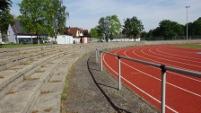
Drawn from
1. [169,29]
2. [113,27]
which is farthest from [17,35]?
[169,29]

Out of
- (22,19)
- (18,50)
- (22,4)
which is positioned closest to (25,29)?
(22,19)

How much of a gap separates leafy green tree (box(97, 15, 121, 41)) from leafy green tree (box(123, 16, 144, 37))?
12.2m

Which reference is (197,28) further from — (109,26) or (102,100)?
(102,100)

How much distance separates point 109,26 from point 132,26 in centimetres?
1373

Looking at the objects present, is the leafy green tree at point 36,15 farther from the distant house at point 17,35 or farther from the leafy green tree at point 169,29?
the leafy green tree at point 169,29

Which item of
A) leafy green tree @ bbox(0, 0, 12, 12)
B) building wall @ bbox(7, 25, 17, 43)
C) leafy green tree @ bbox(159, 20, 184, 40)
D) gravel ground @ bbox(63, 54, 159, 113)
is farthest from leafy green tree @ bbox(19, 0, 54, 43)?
leafy green tree @ bbox(159, 20, 184, 40)

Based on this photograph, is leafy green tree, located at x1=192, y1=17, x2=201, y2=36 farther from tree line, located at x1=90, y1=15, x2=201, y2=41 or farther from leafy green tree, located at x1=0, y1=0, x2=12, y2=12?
leafy green tree, located at x1=0, y1=0, x2=12, y2=12

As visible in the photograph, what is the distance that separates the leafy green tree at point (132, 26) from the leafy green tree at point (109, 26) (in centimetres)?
1219

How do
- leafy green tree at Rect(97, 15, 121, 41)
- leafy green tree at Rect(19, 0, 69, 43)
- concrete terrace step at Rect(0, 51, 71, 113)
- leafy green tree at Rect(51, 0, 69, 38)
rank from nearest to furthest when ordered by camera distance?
concrete terrace step at Rect(0, 51, 71, 113), leafy green tree at Rect(19, 0, 69, 43), leafy green tree at Rect(51, 0, 69, 38), leafy green tree at Rect(97, 15, 121, 41)

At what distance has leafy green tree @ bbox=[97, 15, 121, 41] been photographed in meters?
91.7

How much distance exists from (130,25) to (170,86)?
96618mm

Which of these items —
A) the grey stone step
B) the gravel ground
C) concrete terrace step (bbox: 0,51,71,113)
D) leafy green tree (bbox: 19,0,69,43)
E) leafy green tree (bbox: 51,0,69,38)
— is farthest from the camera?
leafy green tree (bbox: 51,0,69,38)

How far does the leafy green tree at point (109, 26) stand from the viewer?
3609 inches

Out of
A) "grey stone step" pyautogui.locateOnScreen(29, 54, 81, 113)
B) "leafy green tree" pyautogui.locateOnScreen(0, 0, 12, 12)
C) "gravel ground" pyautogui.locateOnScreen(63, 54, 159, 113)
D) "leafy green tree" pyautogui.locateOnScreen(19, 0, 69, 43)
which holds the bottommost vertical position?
"gravel ground" pyautogui.locateOnScreen(63, 54, 159, 113)
